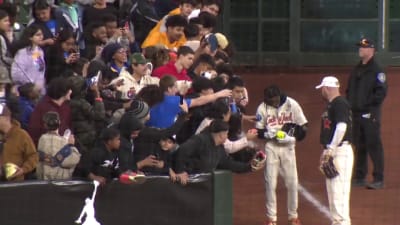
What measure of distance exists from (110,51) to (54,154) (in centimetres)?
233

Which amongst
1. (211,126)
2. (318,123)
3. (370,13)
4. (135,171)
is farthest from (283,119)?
(370,13)

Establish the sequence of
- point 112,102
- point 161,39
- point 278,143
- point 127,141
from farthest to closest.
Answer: point 161,39 → point 278,143 → point 112,102 → point 127,141

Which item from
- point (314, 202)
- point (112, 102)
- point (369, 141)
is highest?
point (112, 102)

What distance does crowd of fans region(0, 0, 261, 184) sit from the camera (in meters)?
8.80

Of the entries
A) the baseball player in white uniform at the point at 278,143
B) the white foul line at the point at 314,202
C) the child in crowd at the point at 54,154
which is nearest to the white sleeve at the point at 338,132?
the baseball player in white uniform at the point at 278,143

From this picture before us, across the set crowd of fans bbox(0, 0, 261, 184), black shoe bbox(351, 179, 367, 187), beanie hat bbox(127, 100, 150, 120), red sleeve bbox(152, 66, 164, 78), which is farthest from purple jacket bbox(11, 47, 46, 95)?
black shoe bbox(351, 179, 367, 187)

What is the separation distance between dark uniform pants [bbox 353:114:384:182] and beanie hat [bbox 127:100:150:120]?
3.64 metres

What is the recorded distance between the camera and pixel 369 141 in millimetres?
12258

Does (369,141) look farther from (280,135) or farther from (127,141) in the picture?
(127,141)

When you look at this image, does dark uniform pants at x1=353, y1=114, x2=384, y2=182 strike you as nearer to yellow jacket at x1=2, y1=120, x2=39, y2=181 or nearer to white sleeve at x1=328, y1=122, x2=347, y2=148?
white sleeve at x1=328, y1=122, x2=347, y2=148

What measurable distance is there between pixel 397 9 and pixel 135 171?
39.6 feet

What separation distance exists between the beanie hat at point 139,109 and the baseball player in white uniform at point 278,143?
1611 mm

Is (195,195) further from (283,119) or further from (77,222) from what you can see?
(283,119)

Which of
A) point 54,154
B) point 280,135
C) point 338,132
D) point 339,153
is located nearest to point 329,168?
point 339,153
